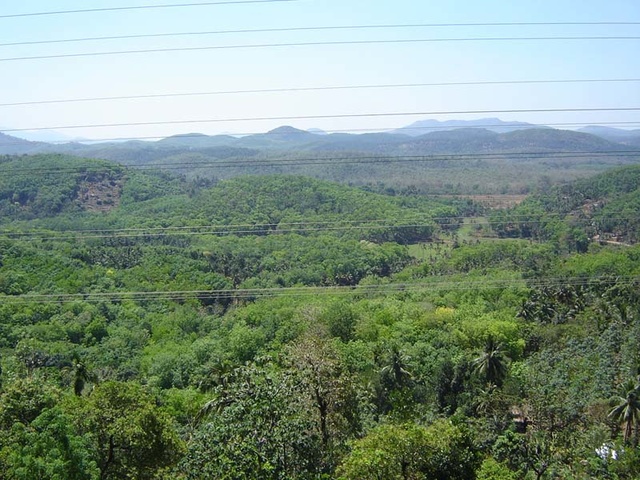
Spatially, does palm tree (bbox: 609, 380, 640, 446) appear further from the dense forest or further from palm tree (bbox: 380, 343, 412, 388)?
palm tree (bbox: 380, 343, 412, 388)

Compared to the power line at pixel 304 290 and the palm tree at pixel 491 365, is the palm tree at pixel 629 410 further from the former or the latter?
the palm tree at pixel 491 365

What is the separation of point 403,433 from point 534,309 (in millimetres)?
34257

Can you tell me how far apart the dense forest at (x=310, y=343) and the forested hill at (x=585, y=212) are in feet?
1.88

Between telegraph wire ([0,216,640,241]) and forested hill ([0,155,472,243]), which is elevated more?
telegraph wire ([0,216,640,241])

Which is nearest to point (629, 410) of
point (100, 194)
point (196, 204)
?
point (196, 204)

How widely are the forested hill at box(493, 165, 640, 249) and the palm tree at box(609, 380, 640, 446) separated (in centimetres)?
5452

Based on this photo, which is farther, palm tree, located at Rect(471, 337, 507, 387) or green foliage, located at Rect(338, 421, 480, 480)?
palm tree, located at Rect(471, 337, 507, 387)

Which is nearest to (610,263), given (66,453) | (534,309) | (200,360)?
(534,309)

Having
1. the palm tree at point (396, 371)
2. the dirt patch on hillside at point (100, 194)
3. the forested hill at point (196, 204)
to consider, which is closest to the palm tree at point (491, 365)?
the palm tree at point (396, 371)

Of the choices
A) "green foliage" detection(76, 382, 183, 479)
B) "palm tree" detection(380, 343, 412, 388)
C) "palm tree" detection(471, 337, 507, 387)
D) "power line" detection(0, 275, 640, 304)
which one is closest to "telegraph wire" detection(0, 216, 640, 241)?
"power line" detection(0, 275, 640, 304)

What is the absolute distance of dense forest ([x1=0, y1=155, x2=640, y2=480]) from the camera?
13070 mm

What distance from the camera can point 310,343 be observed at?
1669 cm

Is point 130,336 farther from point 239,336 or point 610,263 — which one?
point 610,263

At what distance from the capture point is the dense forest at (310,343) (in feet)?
42.9
